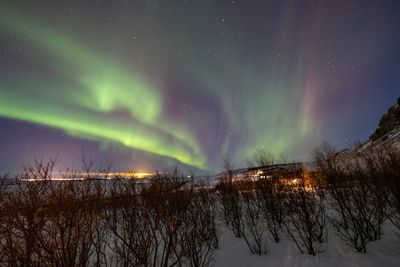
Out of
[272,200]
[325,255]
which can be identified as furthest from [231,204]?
[325,255]

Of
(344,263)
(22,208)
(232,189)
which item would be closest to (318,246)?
(344,263)

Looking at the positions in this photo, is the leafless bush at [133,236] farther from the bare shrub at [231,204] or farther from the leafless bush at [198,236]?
the bare shrub at [231,204]

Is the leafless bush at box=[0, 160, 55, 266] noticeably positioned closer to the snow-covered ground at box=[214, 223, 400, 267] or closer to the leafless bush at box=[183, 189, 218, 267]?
the leafless bush at box=[183, 189, 218, 267]

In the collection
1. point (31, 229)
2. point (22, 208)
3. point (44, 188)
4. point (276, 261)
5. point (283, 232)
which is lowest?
point (276, 261)

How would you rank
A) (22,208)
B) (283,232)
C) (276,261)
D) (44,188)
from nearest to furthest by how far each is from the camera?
(22,208), (44,188), (276,261), (283,232)

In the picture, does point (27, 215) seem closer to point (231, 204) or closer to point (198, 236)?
point (198, 236)

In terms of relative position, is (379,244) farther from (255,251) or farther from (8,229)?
(8,229)

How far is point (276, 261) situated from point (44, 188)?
11.4 meters

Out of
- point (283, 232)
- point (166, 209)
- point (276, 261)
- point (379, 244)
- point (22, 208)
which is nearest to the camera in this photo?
point (22, 208)

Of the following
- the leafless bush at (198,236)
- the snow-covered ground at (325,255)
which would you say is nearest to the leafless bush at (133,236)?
the leafless bush at (198,236)

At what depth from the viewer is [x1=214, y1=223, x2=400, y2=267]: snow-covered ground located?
960cm

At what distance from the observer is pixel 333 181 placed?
1212 centimetres

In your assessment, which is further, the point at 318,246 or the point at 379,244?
the point at 318,246

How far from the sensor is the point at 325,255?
10.9m
